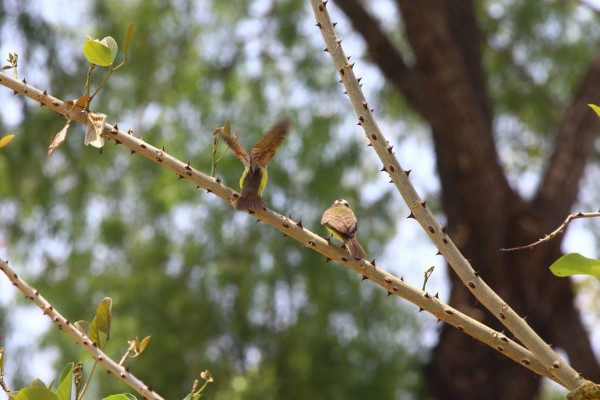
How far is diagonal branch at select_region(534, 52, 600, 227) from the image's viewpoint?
6.65m

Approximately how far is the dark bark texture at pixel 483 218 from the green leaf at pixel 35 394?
4.69 metres

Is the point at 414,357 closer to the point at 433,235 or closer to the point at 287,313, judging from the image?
the point at 287,313

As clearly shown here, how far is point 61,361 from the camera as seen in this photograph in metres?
7.01

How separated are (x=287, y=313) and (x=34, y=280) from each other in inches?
84.5

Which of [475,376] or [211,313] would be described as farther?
[211,313]

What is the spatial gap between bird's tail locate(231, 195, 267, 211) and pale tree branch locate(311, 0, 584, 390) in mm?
316

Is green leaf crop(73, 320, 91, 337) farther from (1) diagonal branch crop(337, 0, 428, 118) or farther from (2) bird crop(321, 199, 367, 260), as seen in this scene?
(1) diagonal branch crop(337, 0, 428, 118)

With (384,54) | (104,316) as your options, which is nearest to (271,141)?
(104,316)

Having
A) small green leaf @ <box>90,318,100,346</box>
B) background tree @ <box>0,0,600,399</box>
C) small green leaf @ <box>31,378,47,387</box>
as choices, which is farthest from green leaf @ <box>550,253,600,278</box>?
background tree @ <box>0,0,600,399</box>

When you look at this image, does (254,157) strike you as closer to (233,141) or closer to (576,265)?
(233,141)

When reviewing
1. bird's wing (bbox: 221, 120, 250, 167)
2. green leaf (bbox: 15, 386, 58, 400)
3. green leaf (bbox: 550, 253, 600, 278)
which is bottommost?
green leaf (bbox: 15, 386, 58, 400)

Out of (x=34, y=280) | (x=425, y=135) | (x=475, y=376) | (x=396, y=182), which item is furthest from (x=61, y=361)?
(x=396, y=182)

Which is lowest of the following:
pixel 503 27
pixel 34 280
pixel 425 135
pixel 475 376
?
pixel 34 280

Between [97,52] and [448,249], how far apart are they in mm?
791
